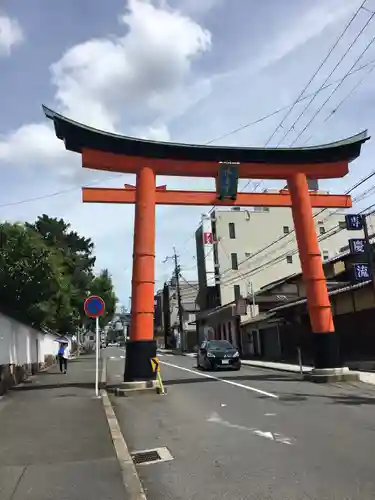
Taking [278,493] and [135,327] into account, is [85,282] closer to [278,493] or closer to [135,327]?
[135,327]

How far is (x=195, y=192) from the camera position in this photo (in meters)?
17.8

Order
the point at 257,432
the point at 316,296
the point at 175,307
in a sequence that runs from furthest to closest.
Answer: the point at 175,307, the point at 316,296, the point at 257,432

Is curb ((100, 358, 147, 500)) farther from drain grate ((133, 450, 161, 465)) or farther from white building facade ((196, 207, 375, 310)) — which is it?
white building facade ((196, 207, 375, 310))

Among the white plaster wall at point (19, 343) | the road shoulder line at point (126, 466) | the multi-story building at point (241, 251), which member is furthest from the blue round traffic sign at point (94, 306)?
the multi-story building at point (241, 251)

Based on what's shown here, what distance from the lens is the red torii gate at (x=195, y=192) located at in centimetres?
1606

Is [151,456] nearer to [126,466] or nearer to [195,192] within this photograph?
[126,466]

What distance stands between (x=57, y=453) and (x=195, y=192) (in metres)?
11.6

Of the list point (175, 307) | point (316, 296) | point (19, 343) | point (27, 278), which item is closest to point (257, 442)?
point (316, 296)

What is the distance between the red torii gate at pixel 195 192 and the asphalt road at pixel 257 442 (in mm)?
2606

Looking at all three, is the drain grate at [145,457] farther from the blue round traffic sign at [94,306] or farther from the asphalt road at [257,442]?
the blue round traffic sign at [94,306]

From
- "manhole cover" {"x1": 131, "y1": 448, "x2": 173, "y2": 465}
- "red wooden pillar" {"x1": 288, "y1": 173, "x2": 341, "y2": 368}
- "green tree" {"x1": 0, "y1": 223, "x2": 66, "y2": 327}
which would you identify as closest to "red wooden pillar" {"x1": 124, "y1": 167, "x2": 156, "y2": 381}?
"red wooden pillar" {"x1": 288, "y1": 173, "x2": 341, "y2": 368}

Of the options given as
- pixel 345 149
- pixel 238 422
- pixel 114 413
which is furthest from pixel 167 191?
pixel 238 422

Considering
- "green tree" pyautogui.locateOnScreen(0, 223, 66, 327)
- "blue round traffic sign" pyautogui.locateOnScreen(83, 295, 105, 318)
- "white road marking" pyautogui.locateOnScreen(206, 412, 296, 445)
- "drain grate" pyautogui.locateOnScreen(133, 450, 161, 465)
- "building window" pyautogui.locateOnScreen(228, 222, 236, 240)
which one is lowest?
"drain grate" pyautogui.locateOnScreen(133, 450, 161, 465)

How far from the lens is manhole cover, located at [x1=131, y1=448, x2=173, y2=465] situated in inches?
275
